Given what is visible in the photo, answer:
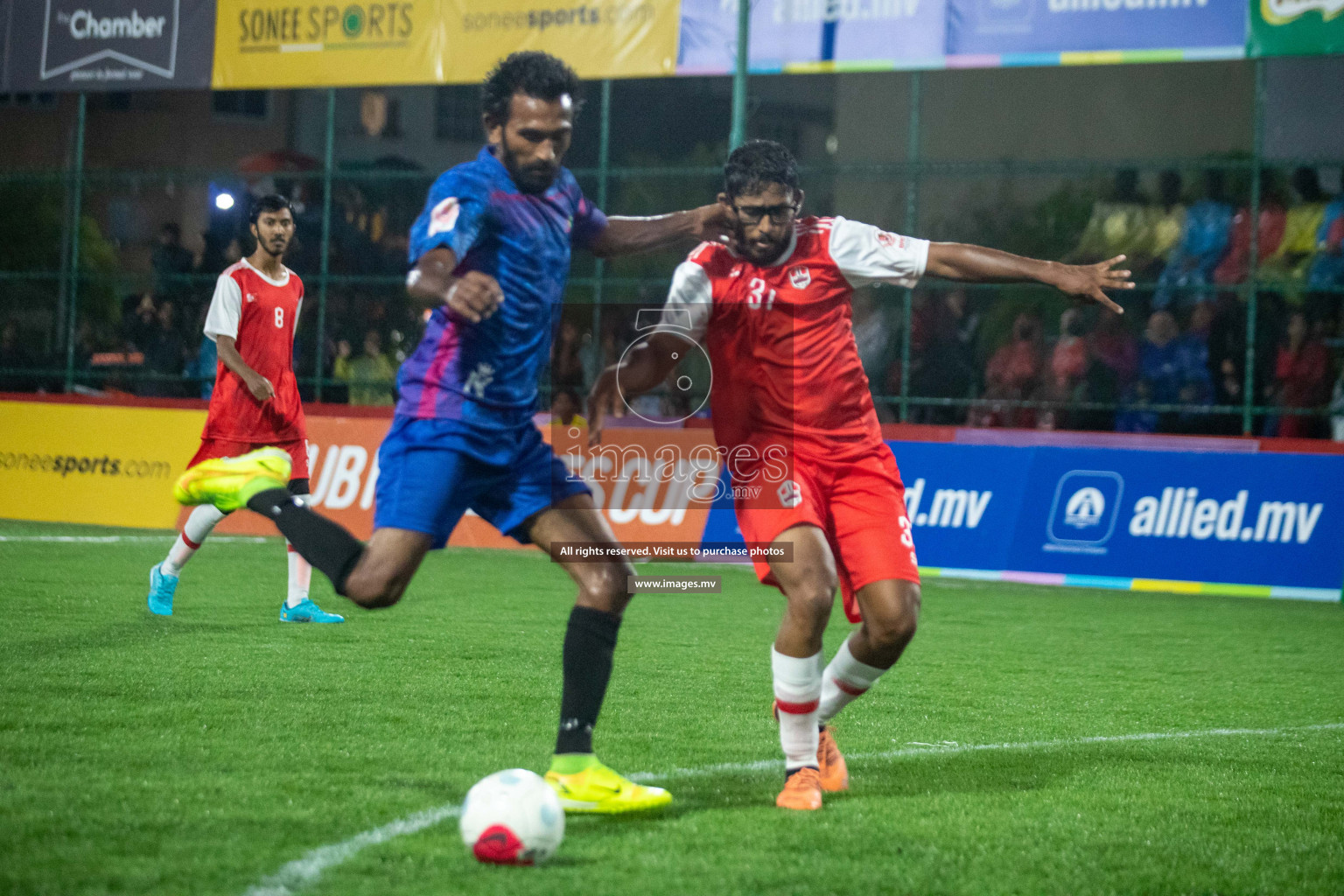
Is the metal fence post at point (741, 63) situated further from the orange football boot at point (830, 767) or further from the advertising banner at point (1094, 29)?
the orange football boot at point (830, 767)

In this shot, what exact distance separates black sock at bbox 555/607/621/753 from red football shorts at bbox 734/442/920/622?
58 cm

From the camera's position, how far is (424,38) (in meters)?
15.9

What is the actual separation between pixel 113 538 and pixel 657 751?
8971 millimetres

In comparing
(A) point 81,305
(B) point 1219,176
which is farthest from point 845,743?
(A) point 81,305

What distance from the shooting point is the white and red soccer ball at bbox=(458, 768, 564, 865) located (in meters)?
3.92

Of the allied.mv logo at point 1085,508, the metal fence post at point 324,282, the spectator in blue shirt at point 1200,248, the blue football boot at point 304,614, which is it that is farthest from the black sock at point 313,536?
the metal fence post at point 324,282

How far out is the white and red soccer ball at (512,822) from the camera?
3.92 metres

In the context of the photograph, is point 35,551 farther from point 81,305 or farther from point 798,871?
point 798,871

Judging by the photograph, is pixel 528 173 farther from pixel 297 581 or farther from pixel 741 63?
pixel 741 63

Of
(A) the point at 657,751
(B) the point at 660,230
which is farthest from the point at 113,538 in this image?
(B) the point at 660,230

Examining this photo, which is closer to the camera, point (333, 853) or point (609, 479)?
point (333, 853)

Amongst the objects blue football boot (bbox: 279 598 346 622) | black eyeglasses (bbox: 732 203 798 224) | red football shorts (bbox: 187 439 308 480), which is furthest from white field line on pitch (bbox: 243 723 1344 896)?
red football shorts (bbox: 187 439 308 480)

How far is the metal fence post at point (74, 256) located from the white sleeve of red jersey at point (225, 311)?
9.72 m

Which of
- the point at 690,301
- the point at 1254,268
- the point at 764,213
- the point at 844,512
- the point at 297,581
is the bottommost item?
the point at 297,581
